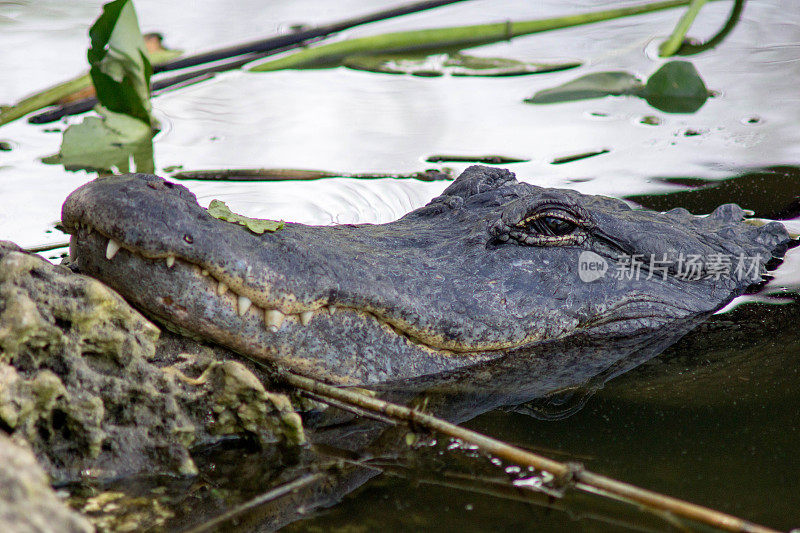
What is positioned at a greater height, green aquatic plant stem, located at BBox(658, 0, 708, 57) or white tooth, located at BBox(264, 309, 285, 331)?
green aquatic plant stem, located at BBox(658, 0, 708, 57)

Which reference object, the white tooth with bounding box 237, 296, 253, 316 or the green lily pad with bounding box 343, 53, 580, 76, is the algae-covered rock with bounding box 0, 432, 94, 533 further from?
the green lily pad with bounding box 343, 53, 580, 76

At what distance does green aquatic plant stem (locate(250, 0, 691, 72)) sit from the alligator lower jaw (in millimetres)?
5168

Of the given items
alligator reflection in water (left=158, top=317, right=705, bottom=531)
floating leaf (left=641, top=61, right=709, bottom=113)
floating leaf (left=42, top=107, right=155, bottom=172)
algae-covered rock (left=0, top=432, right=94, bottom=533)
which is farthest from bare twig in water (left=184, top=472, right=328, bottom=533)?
floating leaf (left=641, top=61, right=709, bottom=113)

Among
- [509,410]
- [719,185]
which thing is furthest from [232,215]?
[719,185]

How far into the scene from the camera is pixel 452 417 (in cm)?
350

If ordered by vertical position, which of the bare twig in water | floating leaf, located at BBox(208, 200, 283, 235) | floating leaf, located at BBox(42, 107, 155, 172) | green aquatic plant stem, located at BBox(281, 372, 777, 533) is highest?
floating leaf, located at BBox(208, 200, 283, 235)

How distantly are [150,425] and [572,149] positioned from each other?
4.25 metres

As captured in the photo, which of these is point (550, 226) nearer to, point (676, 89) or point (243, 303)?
point (243, 303)

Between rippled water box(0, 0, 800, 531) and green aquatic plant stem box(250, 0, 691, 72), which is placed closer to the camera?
rippled water box(0, 0, 800, 531)

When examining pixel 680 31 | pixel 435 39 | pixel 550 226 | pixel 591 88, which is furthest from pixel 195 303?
pixel 680 31

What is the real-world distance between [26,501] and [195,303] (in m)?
1.12

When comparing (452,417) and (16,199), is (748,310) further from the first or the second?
(16,199)

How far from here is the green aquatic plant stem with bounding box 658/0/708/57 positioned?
7.55m

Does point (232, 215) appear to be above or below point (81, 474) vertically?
above
